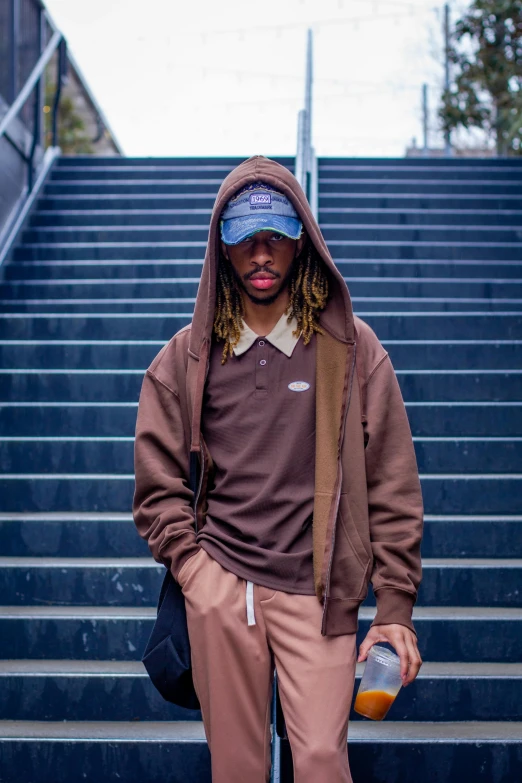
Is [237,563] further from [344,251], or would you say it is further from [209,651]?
→ [344,251]

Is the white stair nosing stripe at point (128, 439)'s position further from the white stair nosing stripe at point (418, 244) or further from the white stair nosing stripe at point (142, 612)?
the white stair nosing stripe at point (418, 244)

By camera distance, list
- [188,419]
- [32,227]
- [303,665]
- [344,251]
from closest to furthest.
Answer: [303,665], [188,419], [344,251], [32,227]

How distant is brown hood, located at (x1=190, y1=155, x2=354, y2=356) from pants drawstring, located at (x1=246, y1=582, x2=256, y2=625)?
1.75 feet

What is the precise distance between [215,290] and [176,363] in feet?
0.63

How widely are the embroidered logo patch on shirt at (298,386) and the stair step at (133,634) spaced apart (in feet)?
5.32

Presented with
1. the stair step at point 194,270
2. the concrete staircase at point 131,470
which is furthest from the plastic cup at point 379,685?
the stair step at point 194,270

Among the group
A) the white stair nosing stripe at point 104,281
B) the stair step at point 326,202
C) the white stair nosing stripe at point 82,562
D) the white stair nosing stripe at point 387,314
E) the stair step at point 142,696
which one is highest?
the stair step at point 326,202

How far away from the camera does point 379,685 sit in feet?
6.07

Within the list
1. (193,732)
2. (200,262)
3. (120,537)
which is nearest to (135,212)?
(200,262)

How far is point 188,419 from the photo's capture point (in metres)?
2.07

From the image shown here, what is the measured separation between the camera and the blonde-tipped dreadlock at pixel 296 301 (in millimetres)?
2064

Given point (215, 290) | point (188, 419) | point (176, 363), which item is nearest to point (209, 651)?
point (188, 419)

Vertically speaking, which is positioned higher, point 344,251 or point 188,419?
point 344,251

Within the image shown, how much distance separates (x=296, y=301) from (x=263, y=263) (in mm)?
144
